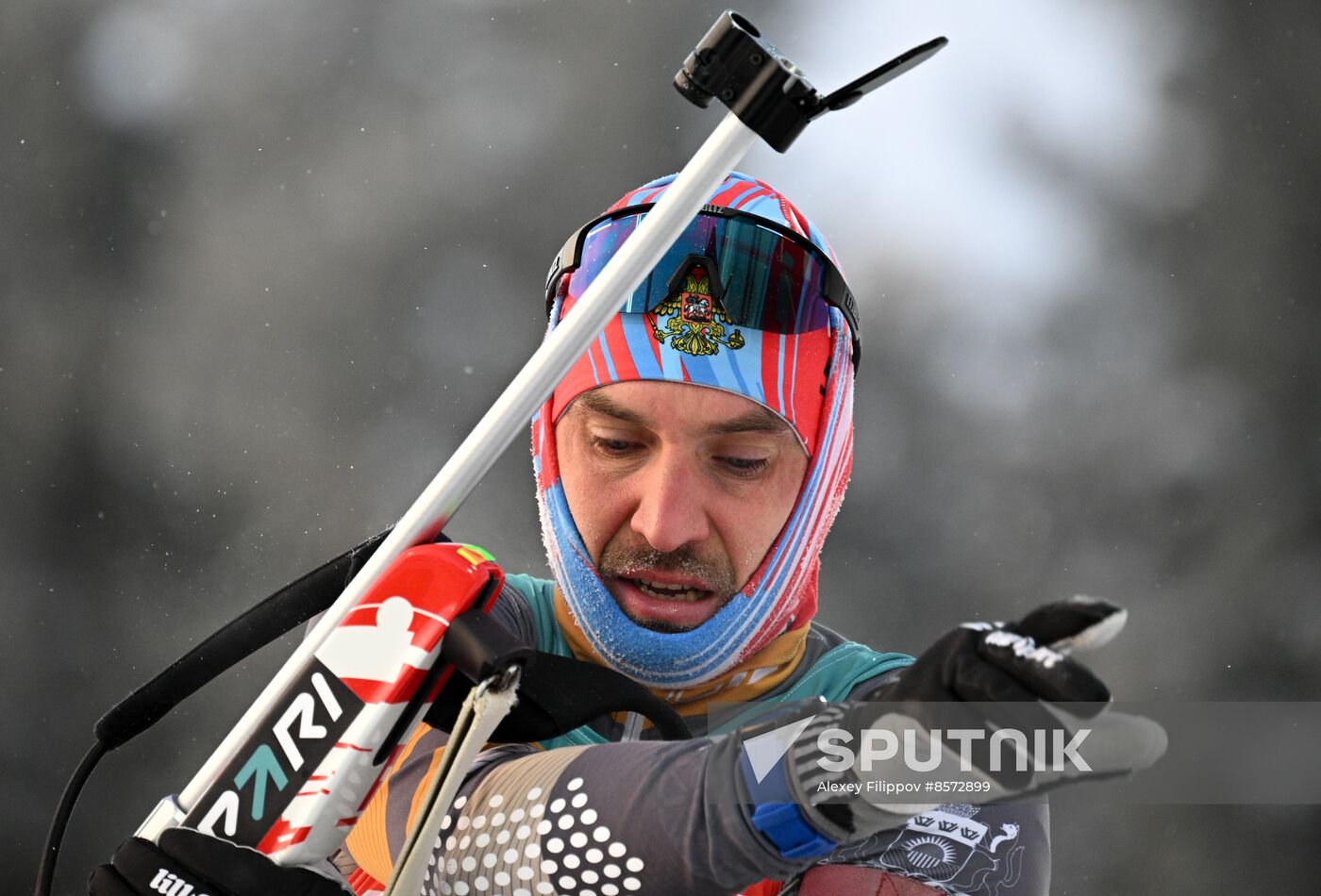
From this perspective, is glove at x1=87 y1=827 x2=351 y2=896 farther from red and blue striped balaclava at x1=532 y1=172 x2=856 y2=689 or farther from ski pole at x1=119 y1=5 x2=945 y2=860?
red and blue striped balaclava at x1=532 y1=172 x2=856 y2=689

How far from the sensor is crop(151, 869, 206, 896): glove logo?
1190 millimetres

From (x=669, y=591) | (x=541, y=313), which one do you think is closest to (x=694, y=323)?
(x=669, y=591)

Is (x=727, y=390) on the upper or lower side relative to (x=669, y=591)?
upper

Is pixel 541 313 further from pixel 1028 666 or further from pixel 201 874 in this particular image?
pixel 1028 666

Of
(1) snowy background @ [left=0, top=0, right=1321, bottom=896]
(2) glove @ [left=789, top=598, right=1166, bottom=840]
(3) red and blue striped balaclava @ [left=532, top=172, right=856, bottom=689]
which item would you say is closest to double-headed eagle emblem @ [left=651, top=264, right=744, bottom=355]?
(3) red and blue striped balaclava @ [left=532, top=172, right=856, bottom=689]

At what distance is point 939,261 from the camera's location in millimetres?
2826

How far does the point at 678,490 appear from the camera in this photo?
1479mm

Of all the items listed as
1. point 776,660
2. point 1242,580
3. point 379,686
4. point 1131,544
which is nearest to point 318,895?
point 379,686

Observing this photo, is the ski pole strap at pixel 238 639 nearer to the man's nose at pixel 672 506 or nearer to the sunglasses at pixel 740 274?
the man's nose at pixel 672 506

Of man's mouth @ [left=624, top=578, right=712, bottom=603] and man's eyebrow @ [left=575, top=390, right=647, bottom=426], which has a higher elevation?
man's eyebrow @ [left=575, top=390, right=647, bottom=426]

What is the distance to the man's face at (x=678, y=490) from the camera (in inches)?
59.1

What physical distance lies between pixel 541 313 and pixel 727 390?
4.75 ft

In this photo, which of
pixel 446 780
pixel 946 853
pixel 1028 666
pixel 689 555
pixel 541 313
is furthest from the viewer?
pixel 541 313

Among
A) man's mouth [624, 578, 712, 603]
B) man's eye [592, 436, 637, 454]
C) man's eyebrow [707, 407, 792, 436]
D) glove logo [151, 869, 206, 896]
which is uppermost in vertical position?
man's eyebrow [707, 407, 792, 436]
